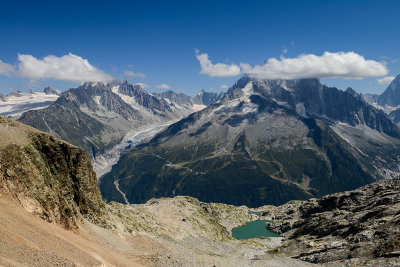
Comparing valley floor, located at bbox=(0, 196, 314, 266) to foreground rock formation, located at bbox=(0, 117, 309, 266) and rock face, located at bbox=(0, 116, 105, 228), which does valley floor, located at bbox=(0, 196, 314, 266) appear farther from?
rock face, located at bbox=(0, 116, 105, 228)

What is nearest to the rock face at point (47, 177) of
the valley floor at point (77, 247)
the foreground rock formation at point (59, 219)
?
the foreground rock formation at point (59, 219)

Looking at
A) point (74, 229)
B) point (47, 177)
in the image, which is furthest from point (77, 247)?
point (47, 177)

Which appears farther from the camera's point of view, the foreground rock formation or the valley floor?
the foreground rock formation

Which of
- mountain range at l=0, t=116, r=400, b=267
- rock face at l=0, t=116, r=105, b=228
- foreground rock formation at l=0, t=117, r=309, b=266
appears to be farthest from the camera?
rock face at l=0, t=116, r=105, b=228

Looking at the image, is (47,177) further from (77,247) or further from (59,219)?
(77,247)

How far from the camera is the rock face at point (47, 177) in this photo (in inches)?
2699

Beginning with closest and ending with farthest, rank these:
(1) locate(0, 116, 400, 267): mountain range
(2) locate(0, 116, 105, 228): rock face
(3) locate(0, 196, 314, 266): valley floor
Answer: (3) locate(0, 196, 314, 266): valley floor → (1) locate(0, 116, 400, 267): mountain range → (2) locate(0, 116, 105, 228): rock face

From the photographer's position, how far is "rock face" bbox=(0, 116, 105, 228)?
68.6 meters

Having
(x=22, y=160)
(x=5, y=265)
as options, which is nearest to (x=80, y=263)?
(x=5, y=265)

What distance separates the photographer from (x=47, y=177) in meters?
80.7

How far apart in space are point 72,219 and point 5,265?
38.5m

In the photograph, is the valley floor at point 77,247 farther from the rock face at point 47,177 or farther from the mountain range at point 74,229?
the rock face at point 47,177

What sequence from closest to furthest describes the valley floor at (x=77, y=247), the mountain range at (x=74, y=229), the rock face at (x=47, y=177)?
the valley floor at (x=77, y=247), the mountain range at (x=74, y=229), the rock face at (x=47, y=177)

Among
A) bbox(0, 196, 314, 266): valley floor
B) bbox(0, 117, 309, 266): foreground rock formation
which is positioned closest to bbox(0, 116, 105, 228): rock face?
bbox(0, 117, 309, 266): foreground rock formation
